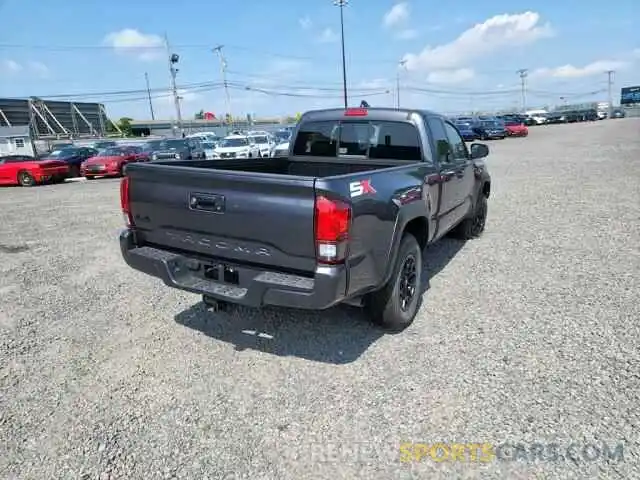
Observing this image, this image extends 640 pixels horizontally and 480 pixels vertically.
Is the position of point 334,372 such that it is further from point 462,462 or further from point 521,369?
point 521,369

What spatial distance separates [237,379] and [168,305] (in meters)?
1.76

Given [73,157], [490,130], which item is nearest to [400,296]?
[73,157]

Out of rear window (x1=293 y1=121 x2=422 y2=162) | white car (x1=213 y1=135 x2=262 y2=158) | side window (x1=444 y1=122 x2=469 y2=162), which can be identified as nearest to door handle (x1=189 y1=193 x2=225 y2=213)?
rear window (x1=293 y1=121 x2=422 y2=162)

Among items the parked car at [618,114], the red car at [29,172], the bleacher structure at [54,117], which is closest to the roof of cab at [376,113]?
the red car at [29,172]

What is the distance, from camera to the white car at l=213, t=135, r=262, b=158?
21.7m

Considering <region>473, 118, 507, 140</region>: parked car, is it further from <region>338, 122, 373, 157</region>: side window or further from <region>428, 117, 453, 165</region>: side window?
<region>338, 122, 373, 157</region>: side window

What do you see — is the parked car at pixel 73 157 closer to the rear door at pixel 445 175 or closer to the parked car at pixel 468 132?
the rear door at pixel 445 175

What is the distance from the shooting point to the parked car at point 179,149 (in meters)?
20.2

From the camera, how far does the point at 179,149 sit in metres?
21.1

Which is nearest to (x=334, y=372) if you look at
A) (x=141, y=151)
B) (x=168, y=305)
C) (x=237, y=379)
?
(x=237, y=379)

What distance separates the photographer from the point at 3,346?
12.6 feet

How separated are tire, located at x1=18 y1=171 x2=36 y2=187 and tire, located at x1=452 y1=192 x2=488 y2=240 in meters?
18.0

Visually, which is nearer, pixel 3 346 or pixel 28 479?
pixel 28 479

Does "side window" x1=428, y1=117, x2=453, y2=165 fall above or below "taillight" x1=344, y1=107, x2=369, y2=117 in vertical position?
below
